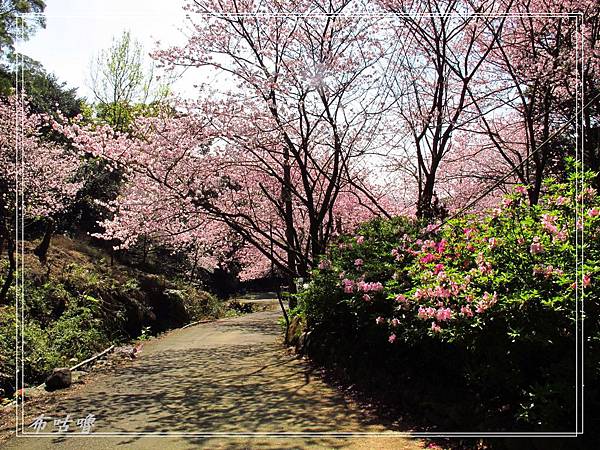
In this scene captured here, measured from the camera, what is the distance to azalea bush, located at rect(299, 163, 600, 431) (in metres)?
2.27

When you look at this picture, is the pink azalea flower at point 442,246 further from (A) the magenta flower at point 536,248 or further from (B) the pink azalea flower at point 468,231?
(A) the magenta flower at point 536,248

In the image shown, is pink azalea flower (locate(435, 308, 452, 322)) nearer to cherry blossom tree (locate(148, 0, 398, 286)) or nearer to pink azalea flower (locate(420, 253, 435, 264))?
pink azalea flower (locate(420, 253, 435, 264))

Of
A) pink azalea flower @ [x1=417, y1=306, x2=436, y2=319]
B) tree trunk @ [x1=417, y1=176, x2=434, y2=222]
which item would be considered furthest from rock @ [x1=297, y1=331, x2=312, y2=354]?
pink azalea flower @ [x1=417, y1=306, x2=436, y2=319]

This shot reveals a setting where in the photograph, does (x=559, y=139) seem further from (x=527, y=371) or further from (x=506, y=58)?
(x=527, y=371)

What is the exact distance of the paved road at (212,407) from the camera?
2.93m

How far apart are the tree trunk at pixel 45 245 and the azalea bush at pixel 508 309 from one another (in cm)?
680

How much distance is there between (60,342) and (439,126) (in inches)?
223

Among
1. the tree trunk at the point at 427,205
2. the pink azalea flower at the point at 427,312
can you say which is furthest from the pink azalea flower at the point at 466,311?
the tree trunk at the point at 427,205

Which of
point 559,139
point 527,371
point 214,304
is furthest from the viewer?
point 214,304

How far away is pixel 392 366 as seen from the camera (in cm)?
412

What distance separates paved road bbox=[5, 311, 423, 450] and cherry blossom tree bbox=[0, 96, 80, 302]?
2.76 meters

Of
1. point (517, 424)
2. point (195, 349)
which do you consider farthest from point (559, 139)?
point (195, 349)

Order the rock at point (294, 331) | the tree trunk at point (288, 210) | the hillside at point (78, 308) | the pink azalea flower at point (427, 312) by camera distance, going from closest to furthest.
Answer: the pink azalea flower at point (427, 312), the hillside at point (78, 308), the rock at point (294, 331), the tree trunk at point (288, 210)

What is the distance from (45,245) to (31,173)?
1.53 m
